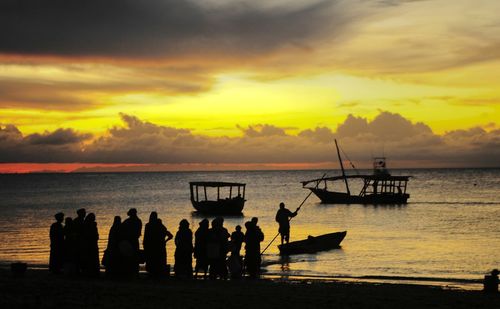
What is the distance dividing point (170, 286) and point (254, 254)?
3.32 metres

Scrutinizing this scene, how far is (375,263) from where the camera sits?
24.8m

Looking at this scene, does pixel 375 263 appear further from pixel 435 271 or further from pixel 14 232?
pixel 14 232

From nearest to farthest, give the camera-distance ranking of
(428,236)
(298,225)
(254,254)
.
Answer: (254,254) → (428,236) → (298,225)

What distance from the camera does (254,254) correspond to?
16203 millimetres

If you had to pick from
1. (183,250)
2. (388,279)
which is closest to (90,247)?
(183,250)

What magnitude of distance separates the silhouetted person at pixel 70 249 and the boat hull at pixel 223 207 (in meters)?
40.8

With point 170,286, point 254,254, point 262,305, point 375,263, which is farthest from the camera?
point 375,263

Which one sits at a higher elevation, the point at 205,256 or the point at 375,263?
the point at 205,256

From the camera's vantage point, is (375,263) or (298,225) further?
(298,225)

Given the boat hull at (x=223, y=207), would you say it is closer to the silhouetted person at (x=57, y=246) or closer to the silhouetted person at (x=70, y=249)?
the silhouetted person at (x=57, y=246)

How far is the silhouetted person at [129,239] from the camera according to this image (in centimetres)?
1411

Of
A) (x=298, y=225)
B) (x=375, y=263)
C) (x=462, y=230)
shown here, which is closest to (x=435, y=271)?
(x=375, y=263)

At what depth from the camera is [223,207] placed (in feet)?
188

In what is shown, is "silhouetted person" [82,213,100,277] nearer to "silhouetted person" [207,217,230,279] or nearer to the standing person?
"silhouetted person" [207,217,230,279]
